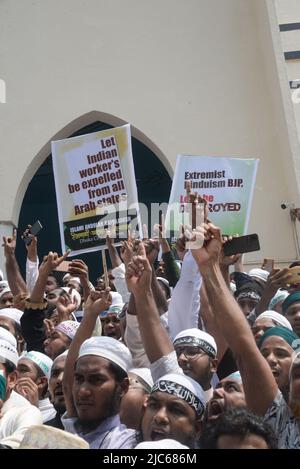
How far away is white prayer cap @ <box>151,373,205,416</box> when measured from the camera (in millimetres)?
3223

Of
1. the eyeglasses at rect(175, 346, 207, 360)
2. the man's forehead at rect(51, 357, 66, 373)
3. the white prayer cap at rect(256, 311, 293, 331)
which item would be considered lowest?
the white prayer cap at rect(256, 311, 293, 331)

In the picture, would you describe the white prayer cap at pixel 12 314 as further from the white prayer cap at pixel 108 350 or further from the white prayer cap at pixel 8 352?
the white prayer cap at pixel 108 350

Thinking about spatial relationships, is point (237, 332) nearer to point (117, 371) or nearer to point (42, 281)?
point (117, 371)

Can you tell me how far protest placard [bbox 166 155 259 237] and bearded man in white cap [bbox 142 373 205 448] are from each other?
12.6 ft

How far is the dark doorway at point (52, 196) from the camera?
12648 millimetres

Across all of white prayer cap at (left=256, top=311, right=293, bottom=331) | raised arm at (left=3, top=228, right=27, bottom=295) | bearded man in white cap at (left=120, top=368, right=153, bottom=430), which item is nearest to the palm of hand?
bearded man in white cap at (left=120, top=368, right=153, bottom=430)

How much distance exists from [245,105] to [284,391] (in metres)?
7.09

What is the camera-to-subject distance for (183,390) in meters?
3.25

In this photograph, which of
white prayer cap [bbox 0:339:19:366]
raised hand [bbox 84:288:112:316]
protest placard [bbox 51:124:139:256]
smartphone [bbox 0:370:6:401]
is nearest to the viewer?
smartphone [bbox 0:370:6:401]

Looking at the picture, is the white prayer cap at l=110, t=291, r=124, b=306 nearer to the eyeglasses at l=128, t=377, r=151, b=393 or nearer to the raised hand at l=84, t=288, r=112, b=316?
the raised hand at l=84, t=288, r=112, b=316

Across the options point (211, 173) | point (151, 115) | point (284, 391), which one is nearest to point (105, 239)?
point (211, 173)

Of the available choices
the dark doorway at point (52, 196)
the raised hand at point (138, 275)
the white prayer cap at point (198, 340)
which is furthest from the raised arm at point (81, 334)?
the dark doorway at point (52, 196)

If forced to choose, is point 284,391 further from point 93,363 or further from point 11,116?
point 11,116

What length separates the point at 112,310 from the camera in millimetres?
5500
